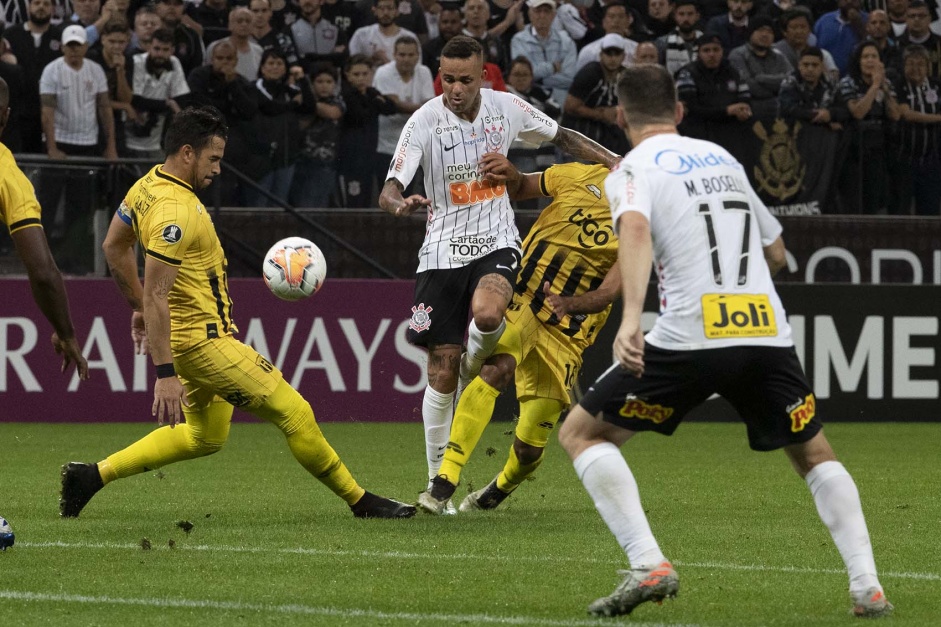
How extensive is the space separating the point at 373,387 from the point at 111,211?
2822mm

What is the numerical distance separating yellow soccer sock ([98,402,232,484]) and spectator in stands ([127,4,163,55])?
7492mm

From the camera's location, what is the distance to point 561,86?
50.5 feet

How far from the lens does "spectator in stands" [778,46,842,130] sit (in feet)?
49.2

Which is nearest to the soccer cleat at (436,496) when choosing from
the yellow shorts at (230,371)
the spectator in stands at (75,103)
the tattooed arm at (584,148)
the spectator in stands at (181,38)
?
the yellow shorts at (230,371)

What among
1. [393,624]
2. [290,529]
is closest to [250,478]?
[290,529]

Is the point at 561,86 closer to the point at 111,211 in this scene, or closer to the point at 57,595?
the point at 111,211

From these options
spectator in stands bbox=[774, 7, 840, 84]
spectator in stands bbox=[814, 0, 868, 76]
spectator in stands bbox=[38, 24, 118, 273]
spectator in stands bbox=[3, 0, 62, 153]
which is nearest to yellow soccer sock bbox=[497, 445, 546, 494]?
spectator in stands bbox=[38, 24, 118, 273]

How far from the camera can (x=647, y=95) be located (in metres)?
5.33

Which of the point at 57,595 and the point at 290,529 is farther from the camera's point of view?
the point at 290,529

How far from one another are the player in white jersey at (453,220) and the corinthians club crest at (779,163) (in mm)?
6613

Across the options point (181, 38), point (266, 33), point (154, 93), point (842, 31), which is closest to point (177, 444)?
point (154, 93)

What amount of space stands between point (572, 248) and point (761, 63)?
771 cm

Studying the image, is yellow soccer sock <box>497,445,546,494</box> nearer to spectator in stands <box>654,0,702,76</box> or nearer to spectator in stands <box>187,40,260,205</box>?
spectator in stands <box>187,40,260,205</box>

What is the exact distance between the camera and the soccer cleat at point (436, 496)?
26.2ft
